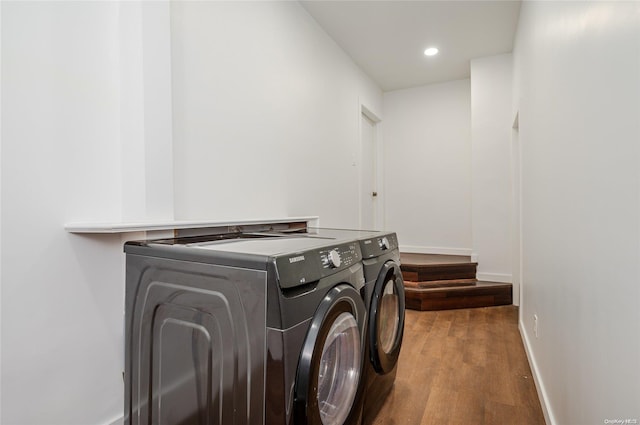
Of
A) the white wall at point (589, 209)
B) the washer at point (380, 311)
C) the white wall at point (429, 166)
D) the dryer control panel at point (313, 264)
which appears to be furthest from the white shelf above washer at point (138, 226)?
the white wall at point (429, 166)

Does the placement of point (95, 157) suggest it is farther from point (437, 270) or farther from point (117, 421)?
point (437, 270)

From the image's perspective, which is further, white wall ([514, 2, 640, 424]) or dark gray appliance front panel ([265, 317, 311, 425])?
dark gray appliance front panel ([265, 317, 311, 425])

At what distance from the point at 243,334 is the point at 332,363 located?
0.47m

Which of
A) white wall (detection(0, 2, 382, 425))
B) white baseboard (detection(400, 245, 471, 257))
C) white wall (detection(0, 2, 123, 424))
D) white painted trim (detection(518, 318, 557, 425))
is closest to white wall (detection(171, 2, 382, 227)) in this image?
white wall (detection(0, 2, 382, 425))

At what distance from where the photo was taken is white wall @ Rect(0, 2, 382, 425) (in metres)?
1.23

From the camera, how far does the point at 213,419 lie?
109 cm

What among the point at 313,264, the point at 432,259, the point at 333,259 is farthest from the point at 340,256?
the point at 432,259

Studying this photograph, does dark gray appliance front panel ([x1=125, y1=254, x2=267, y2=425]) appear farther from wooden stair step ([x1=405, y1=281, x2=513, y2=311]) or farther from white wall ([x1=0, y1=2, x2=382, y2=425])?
wooden stair step ([x1=405, y1=281, x2=513, y2=311])

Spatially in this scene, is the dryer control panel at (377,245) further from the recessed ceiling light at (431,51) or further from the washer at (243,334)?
the recessed ceiling light at (431,51)

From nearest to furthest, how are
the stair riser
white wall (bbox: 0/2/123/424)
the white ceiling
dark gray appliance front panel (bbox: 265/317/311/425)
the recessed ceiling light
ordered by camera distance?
1. dark gray appliance front panel (bbox: 265/317/311/425)
2. white wall (bbox: 0/2/123/424)
3. the white ceiling
4. the stair riser
5. the recessed ceiling light

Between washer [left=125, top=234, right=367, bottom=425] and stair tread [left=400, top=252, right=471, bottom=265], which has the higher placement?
washer [left=125, top=234, right=367, bottom=425]

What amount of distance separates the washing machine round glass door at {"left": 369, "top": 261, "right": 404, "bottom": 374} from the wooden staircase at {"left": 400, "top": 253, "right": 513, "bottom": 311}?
1.73 meters

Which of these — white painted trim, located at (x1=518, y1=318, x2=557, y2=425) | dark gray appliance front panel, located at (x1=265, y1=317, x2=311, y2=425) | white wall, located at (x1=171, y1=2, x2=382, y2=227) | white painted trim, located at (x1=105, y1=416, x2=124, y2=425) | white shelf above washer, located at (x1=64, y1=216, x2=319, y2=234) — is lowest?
white painted trim, located at (x1=518, y1=318, x2=557, y2=425)

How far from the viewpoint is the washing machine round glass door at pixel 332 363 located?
3.34 feet
